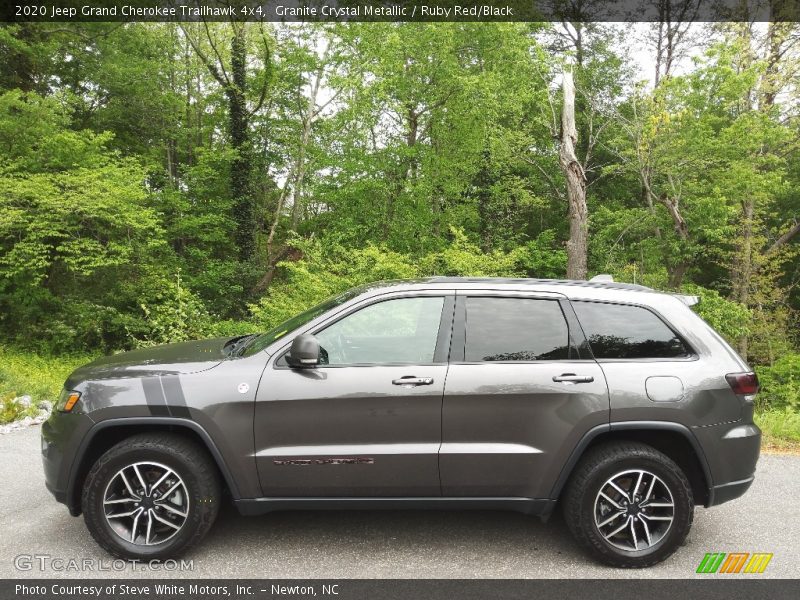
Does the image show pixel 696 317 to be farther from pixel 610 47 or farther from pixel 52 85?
pixel 610 47

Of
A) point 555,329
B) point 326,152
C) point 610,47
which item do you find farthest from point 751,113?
point 555,329

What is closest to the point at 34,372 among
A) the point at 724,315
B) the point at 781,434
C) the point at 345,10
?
the point at 781,434

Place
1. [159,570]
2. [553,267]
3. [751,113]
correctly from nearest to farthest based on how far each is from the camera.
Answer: [159,570] → [751,113] → [553,267]

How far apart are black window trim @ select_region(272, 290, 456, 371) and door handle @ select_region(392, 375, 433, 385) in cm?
9

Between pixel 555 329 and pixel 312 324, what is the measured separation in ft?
5.06

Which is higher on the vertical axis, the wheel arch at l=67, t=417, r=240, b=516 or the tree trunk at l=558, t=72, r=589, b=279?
the tree trunk at l=558, t=72, r=589, b=279

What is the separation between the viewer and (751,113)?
49.4 ft

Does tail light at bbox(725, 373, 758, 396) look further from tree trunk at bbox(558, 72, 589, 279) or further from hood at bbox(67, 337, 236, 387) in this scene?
tree trunk at bbox(558, 72, 589, 279)

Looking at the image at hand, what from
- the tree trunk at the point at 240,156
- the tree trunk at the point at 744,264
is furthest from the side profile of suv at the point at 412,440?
the tree trunk at the point at 240,156

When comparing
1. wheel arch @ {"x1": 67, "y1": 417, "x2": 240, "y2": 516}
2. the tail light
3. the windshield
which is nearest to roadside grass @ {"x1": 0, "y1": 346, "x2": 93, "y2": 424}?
wheel arch @ {"x1": 67, "y1": 417, "x2": 240, "y2": 516}

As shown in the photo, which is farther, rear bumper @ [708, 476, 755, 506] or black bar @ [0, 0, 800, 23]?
black bar @ [0, 0, 800, 23]

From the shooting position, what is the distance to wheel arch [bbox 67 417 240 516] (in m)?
3.27
